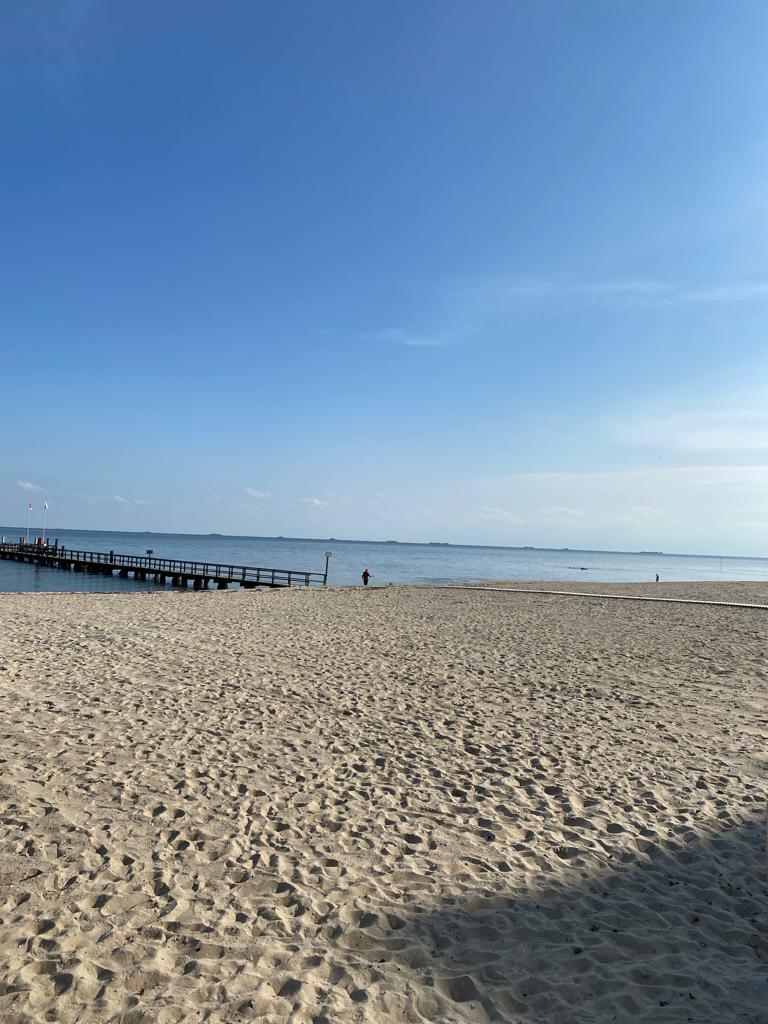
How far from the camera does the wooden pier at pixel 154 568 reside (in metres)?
38.8

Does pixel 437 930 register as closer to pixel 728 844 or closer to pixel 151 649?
pixel 728 844

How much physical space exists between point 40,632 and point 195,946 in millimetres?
12580

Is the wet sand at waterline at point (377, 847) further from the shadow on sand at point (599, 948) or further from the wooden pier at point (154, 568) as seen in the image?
the wooden pier at point (154, 568)

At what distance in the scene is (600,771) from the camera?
6258 mm

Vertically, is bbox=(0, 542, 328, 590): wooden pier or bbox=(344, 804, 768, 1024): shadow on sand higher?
bbox=(344, 804, 768, 1024): shadow on sand

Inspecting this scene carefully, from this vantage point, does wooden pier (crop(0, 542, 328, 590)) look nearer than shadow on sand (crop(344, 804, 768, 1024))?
No

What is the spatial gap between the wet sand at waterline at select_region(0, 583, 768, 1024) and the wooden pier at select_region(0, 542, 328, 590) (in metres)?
25.9

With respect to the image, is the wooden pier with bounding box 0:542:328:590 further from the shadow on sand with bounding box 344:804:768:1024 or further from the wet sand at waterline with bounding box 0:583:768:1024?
the shadow on sand with bounding box 344:804:768:1024

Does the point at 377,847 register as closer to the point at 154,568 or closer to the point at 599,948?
the point at 599,948

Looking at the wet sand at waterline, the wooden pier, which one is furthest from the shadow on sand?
the wooden pier

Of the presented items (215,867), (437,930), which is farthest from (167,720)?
(437,930)

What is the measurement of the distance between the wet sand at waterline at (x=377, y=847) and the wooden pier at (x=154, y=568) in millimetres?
25854

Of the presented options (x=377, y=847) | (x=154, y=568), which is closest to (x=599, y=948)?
(x=377, y=847)

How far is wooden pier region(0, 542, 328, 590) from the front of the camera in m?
38.8
